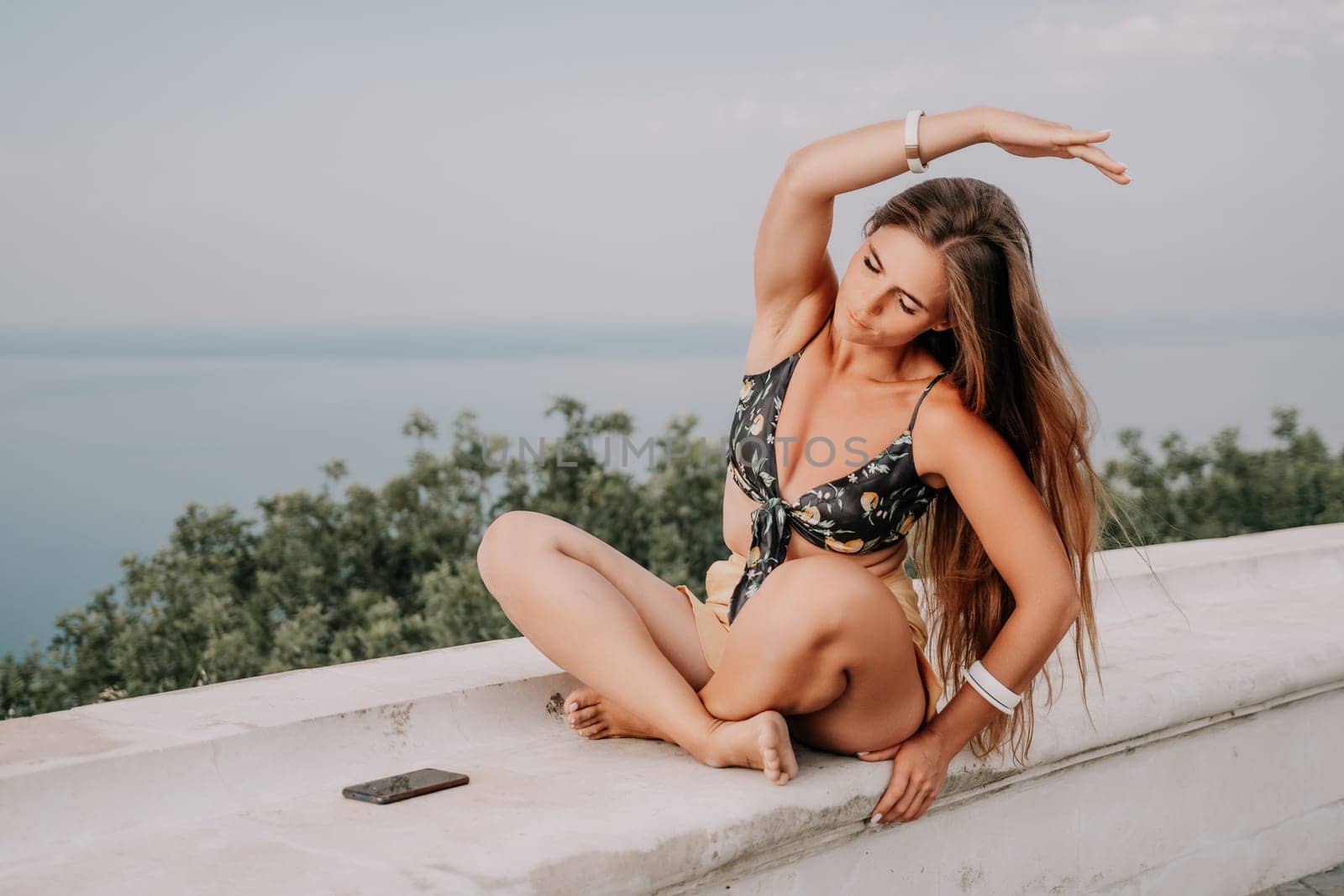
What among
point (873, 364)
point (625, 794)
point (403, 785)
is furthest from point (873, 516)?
point (403, 785)

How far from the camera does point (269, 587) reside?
418 centimetres

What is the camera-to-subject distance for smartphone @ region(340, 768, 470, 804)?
6.31ft

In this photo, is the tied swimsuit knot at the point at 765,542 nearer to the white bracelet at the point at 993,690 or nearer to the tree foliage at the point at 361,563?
the white bracelet at the point at 993,690

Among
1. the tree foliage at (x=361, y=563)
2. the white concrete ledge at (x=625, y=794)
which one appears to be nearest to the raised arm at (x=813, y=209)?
the white concrete ledge at (x=625, y=794)

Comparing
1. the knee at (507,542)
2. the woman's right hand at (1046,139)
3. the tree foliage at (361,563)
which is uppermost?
the woman's right hand at (1046,139)

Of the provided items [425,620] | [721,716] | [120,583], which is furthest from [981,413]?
[120,583]

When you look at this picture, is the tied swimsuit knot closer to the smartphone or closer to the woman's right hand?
the smartphone

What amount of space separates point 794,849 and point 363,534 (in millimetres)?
2725

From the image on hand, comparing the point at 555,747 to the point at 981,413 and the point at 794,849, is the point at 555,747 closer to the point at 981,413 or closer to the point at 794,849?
the point at 794,849

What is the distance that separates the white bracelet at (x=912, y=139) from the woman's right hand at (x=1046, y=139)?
0.33 feet

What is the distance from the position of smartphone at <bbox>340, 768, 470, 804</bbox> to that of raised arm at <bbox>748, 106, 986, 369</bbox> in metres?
0.82

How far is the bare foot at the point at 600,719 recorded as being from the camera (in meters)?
2.20

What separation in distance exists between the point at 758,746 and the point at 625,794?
20 centimetres

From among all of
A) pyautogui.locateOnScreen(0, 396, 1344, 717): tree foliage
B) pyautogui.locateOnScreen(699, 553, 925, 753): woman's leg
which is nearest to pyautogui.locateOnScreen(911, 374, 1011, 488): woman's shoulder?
pyautogui.locateOnScreen(699, 553, 925, 753): woman's leg
